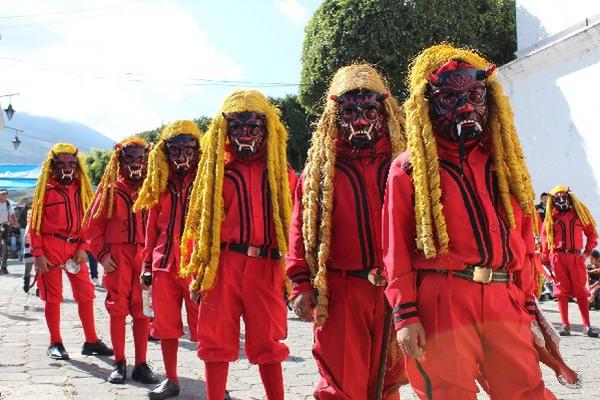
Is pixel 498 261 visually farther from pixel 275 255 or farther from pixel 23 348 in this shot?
pixel 23 348

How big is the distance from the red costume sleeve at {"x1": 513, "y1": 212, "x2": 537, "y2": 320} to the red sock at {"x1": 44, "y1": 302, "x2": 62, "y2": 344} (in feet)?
18.3

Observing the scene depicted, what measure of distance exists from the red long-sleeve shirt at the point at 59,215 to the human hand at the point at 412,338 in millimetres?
5224

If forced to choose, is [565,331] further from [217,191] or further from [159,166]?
[217,191]

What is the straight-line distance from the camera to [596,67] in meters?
16.8

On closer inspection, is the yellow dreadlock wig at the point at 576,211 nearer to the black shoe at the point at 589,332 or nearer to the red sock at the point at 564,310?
the red sock at the point at 564,310

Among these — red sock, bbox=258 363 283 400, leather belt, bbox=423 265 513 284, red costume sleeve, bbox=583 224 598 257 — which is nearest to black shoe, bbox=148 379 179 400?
red sock, bbox=258 363 283 400

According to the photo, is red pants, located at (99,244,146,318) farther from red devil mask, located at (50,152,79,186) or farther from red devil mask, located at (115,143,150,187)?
red devil mask, located at (50,152,79,186)

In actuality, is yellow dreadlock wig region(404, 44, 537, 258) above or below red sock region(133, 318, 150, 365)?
above

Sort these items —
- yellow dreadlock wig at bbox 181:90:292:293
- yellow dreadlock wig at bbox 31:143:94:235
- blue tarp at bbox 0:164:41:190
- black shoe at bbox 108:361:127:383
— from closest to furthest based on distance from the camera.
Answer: yellow dreadlock wig at bbox 181:90:292:293, black shoe at bbox 108:361:127:383, yellow dreadlock wig at bbox 31:143:94:235, blue tarp at bbox 0:164:41:190

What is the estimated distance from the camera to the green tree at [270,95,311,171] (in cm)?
3350

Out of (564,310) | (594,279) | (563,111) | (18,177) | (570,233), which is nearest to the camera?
(564,310)

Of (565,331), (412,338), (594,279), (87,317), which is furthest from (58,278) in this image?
A: (594,279)

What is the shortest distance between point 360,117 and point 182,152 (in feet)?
7.64

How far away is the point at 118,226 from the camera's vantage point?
23.1 ft
